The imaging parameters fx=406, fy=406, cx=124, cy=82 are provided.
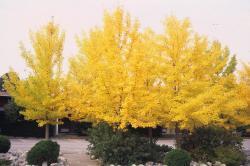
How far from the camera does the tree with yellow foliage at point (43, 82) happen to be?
832 inches

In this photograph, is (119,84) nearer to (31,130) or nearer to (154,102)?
(154,102)

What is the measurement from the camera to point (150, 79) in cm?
1675

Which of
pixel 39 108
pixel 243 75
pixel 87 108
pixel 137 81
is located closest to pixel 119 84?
pixel 137 81

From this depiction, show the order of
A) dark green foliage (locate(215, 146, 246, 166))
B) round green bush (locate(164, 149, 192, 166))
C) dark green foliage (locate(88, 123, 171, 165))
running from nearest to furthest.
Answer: round green bush (locate(164, 149, 192, 166))
dark green foliage (locate(88, 123, 171, 165))
dark green foliage (locate(215, 146, 246, 166))

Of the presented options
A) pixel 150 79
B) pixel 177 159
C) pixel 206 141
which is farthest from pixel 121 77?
pixel 206 141

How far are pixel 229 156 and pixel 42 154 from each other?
7697 millimetres

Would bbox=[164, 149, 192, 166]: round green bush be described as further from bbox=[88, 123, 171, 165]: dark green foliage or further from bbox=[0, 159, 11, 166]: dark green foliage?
bbox=[0, 159, 11, 166]: dark green foliage

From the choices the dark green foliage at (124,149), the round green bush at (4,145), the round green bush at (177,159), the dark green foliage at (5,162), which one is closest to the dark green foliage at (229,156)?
the dark green foliage at (124,149)

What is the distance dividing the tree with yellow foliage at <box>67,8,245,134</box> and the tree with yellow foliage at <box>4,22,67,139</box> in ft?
10.3

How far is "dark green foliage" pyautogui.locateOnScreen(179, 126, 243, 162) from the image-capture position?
58.3ft

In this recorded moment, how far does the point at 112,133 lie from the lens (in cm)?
1720

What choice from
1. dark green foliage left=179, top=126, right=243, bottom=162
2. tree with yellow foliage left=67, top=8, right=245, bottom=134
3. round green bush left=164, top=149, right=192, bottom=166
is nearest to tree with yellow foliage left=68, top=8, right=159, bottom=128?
tree with yellow foliage left=67, top=8, right=245, bottom=134

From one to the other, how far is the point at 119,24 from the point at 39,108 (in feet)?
23.0

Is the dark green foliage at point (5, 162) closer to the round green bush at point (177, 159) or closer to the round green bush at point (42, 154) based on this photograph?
the round green bush at point (42, 154)
